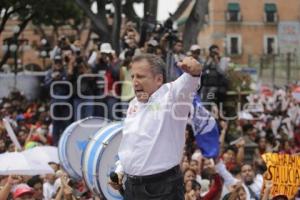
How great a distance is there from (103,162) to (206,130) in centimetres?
111

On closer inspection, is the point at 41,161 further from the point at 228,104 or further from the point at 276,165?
the point at 228,104

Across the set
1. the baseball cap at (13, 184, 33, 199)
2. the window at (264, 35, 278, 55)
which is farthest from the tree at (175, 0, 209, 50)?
the window at (264, 35, 278, 55)

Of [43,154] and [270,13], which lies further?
[270,13]

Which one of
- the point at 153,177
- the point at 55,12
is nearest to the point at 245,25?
the point at 55,12

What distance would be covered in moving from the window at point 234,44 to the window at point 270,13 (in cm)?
331

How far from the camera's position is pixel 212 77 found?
13.7 m

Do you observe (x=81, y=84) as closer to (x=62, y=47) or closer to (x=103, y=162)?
(x=62, y=47)

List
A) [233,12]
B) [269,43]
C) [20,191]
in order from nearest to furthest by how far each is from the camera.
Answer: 1. [20,191]
2. [233,12]
3. [269,43]

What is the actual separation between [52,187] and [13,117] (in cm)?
690

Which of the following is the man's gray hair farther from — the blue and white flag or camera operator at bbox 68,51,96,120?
camera operator at bbox 68,51,96,120

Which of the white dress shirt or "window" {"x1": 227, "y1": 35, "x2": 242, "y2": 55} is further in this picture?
"window" {"x1": 227, "y1": 35, "x2": 242, "y2": 55}

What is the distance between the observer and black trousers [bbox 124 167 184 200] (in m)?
5.74

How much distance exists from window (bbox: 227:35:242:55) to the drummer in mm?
62894

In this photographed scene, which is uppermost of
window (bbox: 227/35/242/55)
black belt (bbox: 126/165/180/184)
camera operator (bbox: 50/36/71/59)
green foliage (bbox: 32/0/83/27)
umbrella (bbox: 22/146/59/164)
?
green foliage (bbox: 32/0/83/27)
